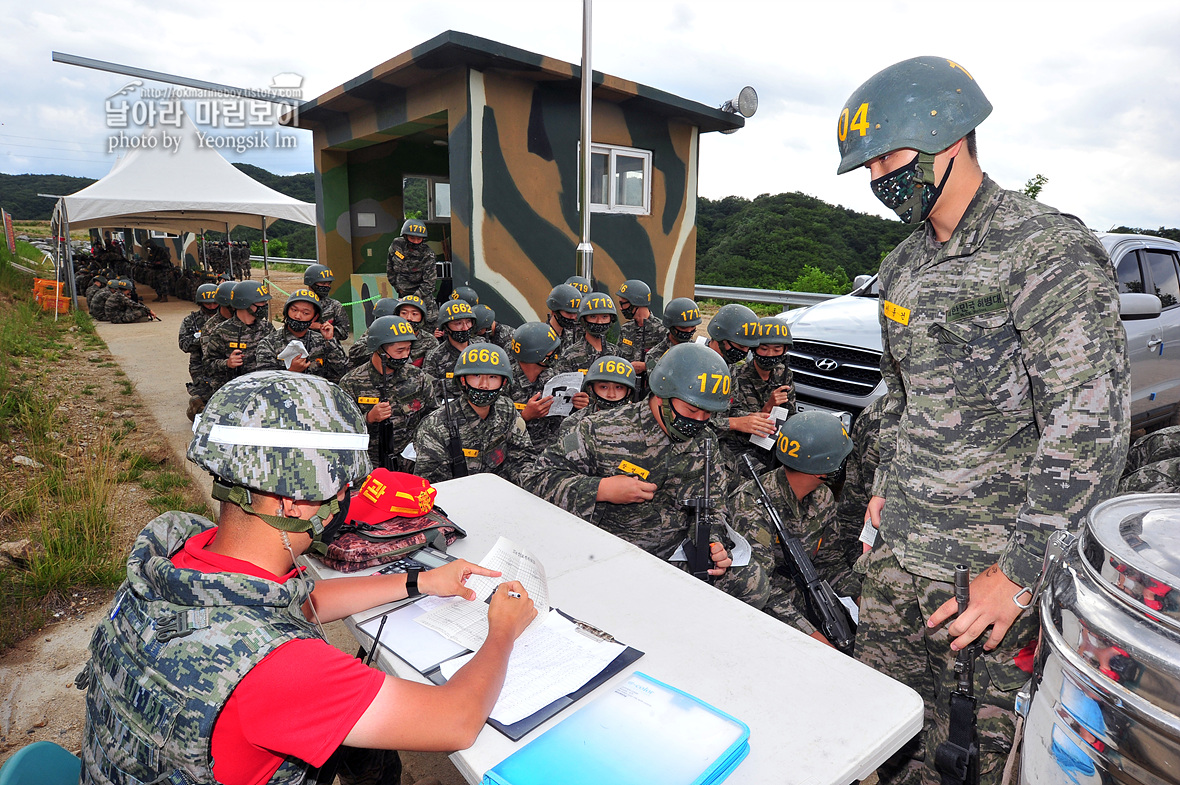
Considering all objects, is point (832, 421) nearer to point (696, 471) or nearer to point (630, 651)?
point (696, 471)

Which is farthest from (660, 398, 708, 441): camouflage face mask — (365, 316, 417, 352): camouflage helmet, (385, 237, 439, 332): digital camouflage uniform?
(385, 237, 439, 332): digital camouflage uniform

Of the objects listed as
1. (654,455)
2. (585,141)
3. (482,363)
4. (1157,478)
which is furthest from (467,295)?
(1157,478)

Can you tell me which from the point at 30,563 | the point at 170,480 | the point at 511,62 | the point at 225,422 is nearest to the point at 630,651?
the point at 225,422

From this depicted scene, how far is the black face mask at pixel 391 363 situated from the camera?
582cm

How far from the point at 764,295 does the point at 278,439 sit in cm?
1421

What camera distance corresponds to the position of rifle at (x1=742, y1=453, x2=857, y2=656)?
321 cm

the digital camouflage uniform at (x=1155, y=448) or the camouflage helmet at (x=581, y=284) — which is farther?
the camouflage helmet at (x=581, y=284)

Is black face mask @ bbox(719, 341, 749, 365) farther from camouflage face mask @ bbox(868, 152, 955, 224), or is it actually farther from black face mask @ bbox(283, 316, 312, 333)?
black face mask @ bbox(283, 316, 312, 333)

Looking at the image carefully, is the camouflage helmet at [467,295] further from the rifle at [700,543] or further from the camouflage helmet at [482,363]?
the rifle at [700,543]

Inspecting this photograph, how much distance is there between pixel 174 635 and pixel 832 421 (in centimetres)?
329

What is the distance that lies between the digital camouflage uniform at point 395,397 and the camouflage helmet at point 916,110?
458cm

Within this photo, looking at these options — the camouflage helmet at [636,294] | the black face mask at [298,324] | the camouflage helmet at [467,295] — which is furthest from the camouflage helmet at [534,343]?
the black face mask at [298,324]

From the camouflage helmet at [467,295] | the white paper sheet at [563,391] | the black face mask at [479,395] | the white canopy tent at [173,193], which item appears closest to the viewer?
the black face mask at [479,395]

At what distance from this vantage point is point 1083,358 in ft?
5.34
